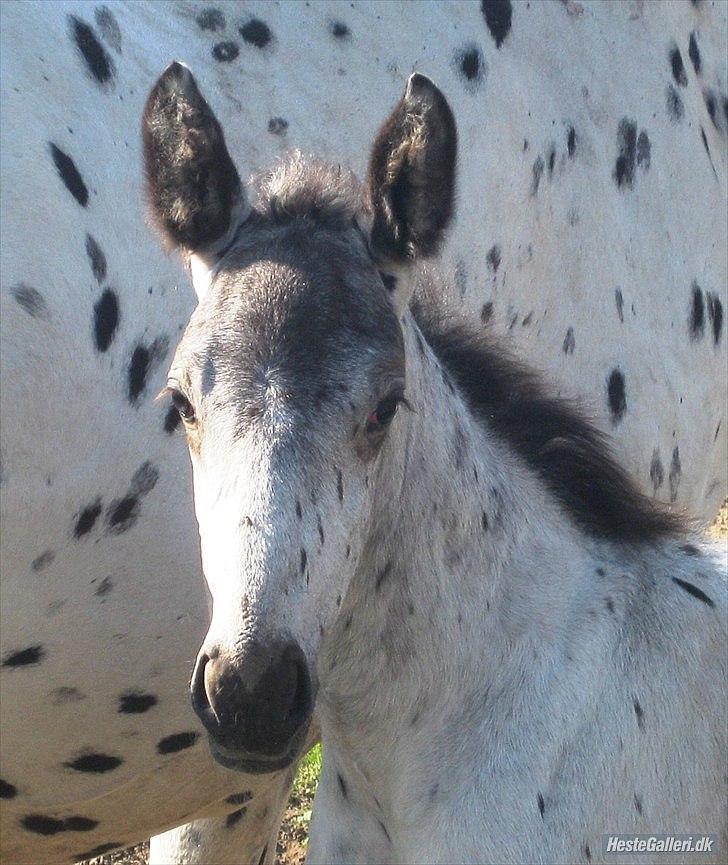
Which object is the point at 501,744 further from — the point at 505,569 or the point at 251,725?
the point at 251,725

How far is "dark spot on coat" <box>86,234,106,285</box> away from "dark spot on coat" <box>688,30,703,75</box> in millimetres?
2184

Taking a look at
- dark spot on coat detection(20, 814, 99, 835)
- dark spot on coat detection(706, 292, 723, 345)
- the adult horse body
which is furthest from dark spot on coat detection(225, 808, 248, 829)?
dark spot on coat detection(706, 292, 723, 345)

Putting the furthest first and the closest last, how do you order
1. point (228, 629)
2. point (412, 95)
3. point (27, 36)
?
1. point (27, 36)
2. point (412, 95)
3. point (228, 629)

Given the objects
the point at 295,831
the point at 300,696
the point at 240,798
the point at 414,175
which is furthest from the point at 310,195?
the point at 295,831

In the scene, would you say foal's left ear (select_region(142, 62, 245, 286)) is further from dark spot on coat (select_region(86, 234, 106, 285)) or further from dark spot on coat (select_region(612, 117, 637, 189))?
dark spot on coat (select_region(612, 117, 637, 189))

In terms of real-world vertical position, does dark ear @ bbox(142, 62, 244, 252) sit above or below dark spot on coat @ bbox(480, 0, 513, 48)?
below

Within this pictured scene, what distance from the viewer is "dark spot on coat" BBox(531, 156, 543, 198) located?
379cm

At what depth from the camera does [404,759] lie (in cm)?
290

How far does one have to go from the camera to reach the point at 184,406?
263 cm

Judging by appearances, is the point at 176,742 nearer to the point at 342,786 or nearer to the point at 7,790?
the point at 7,790

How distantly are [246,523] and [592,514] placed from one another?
1.00 m

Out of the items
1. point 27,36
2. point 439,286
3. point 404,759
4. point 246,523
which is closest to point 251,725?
point 246,523

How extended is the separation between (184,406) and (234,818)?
1.81 meters

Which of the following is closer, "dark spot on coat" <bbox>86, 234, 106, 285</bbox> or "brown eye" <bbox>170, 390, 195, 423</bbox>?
"brown eye" <bbox>170, 390, 195, 423</bbox>
